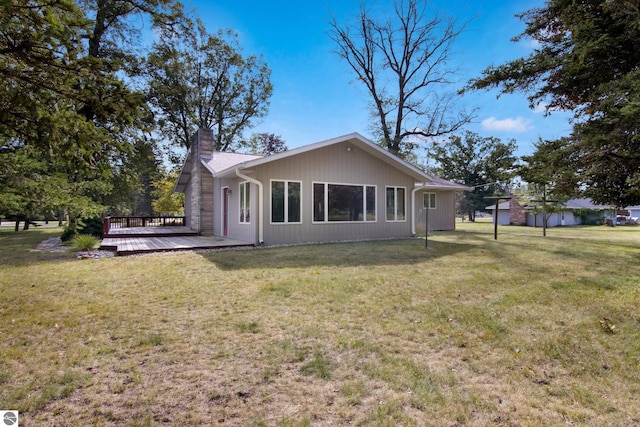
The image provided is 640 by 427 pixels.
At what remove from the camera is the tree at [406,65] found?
20000 mm

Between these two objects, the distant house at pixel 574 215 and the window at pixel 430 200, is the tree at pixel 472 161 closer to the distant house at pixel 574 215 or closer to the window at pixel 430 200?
the distant house at pixel 574 215

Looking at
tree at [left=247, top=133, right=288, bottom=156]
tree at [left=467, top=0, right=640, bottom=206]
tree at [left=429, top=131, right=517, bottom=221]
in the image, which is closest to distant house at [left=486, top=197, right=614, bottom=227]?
tree at [left=429, top=131, right=517, bottom=221]

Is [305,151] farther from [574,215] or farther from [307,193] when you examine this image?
[574,215]

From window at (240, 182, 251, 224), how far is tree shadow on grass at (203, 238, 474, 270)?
1550 mm

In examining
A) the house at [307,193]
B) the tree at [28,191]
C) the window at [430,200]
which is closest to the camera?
the tree at [28,191]

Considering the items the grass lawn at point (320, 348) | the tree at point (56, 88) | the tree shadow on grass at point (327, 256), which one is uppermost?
the tree at point (56, 88)

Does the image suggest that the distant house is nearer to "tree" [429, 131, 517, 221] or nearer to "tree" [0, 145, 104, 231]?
"tree" [429, 131, 517, 221]

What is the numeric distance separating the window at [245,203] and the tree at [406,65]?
13562 millimetres

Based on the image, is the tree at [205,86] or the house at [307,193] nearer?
the house at [307,193]

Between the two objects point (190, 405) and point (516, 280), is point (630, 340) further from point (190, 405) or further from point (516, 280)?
point (190, 405)

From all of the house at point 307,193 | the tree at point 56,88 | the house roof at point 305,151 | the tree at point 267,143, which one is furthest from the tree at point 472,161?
the tree at point 56,88

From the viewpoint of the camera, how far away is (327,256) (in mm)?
7559

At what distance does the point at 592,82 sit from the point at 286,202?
7626 millimetres

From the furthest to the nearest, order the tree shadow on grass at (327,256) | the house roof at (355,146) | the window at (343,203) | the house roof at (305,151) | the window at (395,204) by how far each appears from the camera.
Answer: the window at (395,204), the window at (343,203), the house roof at (305,151), the house roof at (355,146), the tree shadow on grass at (327,256)
